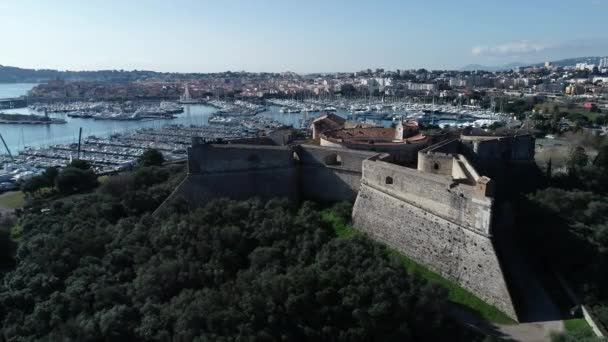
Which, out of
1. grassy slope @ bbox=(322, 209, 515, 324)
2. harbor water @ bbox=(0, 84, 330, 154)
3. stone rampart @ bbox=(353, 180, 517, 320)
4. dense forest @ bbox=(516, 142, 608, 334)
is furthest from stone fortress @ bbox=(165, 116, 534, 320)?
harbor water @ bbox=(0, 84, 330, 154)

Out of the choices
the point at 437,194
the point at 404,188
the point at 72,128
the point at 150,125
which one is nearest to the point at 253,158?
the point at 404,188

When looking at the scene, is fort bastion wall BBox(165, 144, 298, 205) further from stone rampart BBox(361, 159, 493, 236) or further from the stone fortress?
stone rampart BBox(361, 159, 493, 236)

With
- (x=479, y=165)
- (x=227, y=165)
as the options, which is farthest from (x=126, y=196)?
(x=479, y=165)

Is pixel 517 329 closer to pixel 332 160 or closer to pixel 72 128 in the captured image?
pixel 332 160

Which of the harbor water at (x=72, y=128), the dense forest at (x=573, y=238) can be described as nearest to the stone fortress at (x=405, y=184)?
the dense forest at (x=573, y=238)

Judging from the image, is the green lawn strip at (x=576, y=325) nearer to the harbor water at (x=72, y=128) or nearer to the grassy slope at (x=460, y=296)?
the grassy slope at (x=460, y=296)

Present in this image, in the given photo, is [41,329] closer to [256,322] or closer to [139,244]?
[139,244]
